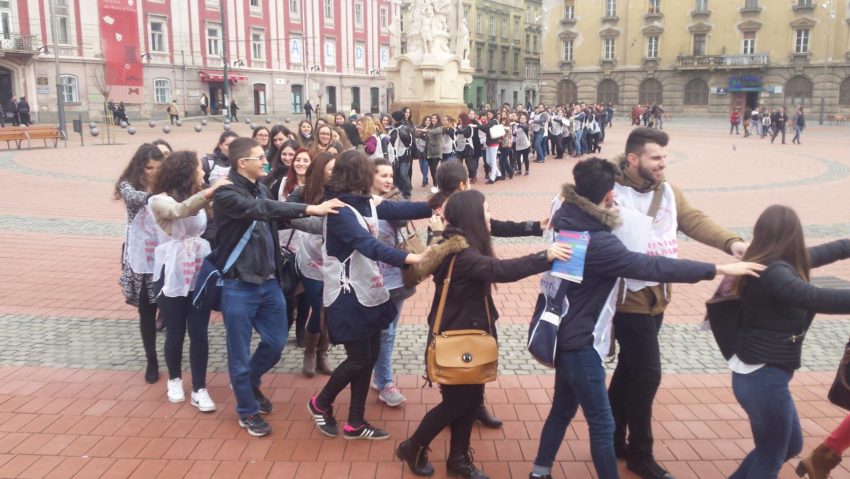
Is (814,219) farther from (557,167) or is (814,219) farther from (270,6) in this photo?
(270,6)

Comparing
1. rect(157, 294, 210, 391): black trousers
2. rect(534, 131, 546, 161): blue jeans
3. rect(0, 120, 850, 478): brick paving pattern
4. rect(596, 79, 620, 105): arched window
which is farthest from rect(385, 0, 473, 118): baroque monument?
rect(596, 79, 620, 105): arched window

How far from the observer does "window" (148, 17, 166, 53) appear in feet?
147

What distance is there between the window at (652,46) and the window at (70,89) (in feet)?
140

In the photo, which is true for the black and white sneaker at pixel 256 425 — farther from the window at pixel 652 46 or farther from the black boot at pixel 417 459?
the window at pixel 652 46

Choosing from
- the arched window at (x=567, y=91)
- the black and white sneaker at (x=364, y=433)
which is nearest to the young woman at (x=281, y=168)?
the black and white sneaker at (x=364, y=433)

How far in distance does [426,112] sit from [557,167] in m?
4.24

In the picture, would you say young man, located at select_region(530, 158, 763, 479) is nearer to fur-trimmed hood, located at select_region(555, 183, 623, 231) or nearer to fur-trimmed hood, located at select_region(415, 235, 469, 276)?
fur-trimmed hood, located at select_region(555, 183, 623, 231)

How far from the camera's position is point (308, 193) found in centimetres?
471

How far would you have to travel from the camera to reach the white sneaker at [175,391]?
4.93 metres

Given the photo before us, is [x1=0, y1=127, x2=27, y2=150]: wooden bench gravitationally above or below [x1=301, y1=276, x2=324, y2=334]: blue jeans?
above

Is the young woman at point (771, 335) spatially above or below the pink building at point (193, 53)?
below

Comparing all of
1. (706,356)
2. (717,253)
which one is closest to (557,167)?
(717,253)

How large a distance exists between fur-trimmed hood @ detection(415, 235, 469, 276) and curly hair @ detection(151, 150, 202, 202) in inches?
79.7

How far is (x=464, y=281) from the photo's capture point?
3590mm
